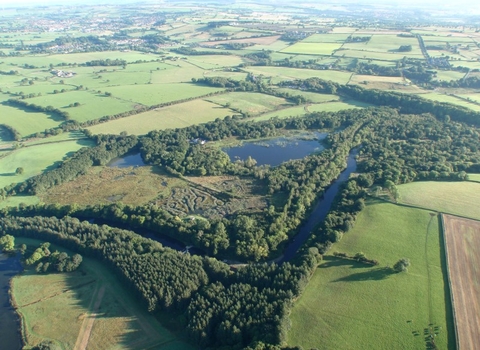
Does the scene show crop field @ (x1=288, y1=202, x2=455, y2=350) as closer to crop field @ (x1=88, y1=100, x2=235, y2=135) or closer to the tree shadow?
the tree shadow

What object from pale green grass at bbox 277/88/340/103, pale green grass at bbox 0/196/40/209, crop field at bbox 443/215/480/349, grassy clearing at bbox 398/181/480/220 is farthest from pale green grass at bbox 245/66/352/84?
pale green grass at bbox 0/196/40/209

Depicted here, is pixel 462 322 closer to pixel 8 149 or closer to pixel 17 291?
pixel 17 291

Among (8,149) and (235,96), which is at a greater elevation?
(235,96)

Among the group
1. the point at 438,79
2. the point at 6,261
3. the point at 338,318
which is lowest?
the point at 6,261

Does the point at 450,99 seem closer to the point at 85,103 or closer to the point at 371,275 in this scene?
→ the point at 371,275

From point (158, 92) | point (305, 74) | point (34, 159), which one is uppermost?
point (305, 74)

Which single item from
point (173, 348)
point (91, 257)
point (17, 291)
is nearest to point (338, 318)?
point (173, 348)

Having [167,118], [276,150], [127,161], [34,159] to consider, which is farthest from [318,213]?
[34,159]
